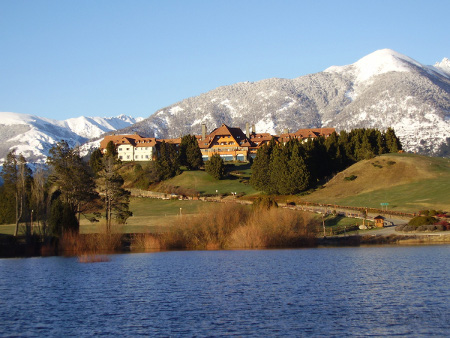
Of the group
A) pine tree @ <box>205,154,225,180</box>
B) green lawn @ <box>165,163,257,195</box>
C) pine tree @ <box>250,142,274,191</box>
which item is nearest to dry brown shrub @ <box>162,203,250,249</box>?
pine tree @ <box>250,142,274,191</box>

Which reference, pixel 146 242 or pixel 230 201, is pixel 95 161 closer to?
pixel 230 201

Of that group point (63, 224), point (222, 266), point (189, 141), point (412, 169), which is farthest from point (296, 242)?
point (189, 141)

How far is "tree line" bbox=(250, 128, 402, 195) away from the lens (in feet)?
387

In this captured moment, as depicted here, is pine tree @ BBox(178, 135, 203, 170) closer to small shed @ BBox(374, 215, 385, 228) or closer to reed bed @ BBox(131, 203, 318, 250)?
small shed @ BBox(374, 215, 385, 228)

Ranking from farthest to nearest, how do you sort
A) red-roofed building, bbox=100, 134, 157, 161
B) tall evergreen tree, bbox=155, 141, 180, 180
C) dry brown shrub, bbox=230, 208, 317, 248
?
red-roofed building, bbox=100, 134, 157, 161
tall evergreen tree, bbox=155, 141, 180, 180
dry brown shrub, bbox=230, 208, 317, 248

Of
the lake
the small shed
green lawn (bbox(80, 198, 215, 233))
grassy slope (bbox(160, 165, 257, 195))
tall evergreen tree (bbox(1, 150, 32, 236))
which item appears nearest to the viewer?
the lake

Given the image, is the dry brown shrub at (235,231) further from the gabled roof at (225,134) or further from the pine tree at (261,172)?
the gabled roof at (225,134)

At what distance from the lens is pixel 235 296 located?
39750 millimetres

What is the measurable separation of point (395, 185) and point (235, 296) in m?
82.6

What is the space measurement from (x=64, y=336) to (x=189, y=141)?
12848cm

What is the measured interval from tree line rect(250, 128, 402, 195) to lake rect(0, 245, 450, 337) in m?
54.8

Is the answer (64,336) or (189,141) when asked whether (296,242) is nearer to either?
(64,336)

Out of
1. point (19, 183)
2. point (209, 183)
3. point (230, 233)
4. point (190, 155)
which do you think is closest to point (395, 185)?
point (209, 183)

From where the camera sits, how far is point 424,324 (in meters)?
29.7
